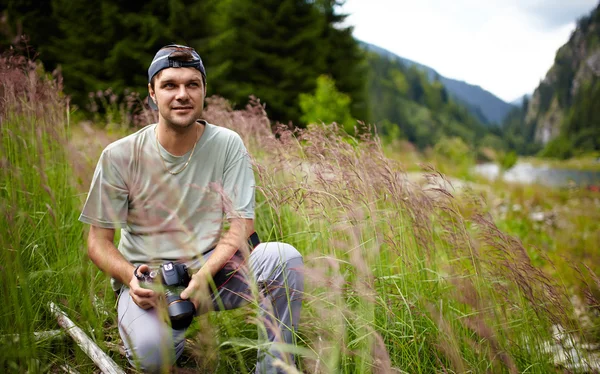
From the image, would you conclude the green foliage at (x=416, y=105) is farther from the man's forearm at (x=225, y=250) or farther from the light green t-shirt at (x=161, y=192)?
the man's forearm at (x=225, y=250)

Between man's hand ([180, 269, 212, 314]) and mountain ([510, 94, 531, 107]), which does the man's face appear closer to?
man's hand ([180, 269, 212, 314])

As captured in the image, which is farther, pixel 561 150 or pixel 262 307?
pixel 561 150

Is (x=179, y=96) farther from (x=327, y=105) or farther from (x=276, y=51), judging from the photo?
(x=276, y=51)

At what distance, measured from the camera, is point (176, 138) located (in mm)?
2076

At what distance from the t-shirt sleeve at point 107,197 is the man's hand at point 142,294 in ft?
0.90

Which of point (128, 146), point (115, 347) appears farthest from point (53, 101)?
point (115, 347)

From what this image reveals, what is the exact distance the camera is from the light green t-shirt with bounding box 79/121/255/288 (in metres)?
1.95

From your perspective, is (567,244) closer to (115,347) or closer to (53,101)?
(115,347)

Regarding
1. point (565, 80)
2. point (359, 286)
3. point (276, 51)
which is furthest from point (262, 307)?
point (565, 80)

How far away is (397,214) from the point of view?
2.00 metres

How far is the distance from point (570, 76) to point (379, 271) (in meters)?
139

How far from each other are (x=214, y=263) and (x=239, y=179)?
45 centimetres

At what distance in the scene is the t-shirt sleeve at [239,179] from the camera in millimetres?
1972

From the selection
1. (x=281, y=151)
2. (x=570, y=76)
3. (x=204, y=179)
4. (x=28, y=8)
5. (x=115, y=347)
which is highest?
(x=570, y=76)
